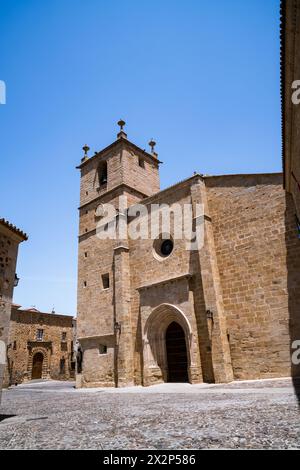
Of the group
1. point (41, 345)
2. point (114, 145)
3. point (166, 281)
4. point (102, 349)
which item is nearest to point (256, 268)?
point (166, 281)

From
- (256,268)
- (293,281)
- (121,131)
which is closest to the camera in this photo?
(293,281)

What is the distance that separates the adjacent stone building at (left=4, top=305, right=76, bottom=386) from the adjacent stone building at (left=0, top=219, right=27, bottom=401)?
75.3 ft

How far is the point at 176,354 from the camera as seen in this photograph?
13539 millimetres

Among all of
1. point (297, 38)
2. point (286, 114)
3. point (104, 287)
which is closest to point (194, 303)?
point (104, 287)

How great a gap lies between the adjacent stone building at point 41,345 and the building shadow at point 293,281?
80.5 ft

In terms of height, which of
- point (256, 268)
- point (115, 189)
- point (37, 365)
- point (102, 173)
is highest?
point (102, 173)

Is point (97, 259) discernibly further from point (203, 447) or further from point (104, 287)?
point (203, 447)

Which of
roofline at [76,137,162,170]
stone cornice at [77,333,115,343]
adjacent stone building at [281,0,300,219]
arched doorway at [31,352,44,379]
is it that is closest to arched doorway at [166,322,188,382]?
stone cornice at [77,333,115,343]

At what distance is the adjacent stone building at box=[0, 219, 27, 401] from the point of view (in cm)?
675

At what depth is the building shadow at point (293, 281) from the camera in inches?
400

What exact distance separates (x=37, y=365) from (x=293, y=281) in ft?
94.1

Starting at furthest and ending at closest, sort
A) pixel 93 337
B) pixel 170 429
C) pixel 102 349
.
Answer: pixel 93 337
pixel 102 349
pixel 170 429

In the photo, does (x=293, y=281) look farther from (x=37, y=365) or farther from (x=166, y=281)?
(x=37, y=365)
